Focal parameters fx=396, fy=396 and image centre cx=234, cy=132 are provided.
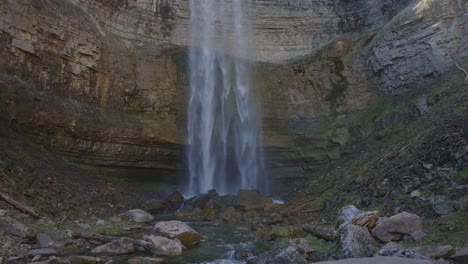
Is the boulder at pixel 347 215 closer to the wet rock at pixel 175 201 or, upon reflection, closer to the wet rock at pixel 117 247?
the wet rock at pixel 117 247

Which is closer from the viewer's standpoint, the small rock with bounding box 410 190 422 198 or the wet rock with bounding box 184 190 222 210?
the small rock with bounding box 410 190 422 198

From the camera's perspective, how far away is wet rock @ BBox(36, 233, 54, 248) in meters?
8.35

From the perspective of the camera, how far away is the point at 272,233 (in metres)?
10.3

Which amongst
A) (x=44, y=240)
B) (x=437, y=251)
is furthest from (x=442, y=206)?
(x=44, y=240)

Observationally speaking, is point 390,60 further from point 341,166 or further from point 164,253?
point 164,253

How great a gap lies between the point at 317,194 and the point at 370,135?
5.84 meters

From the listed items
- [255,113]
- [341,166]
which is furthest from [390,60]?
[255,113]

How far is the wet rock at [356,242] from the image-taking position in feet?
22.7

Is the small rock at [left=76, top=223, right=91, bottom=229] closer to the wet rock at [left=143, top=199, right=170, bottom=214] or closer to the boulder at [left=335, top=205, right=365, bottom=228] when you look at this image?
the wet rock at [left=143, top=199, right=170, bottom=214]

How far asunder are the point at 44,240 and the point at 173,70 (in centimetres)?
1610

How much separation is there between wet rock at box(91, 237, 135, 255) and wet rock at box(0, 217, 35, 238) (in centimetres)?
154

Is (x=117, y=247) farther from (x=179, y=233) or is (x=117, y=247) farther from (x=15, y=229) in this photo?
(x=15, y=229)

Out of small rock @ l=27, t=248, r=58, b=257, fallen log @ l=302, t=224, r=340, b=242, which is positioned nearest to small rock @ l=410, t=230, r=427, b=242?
fallen log @ l=302, t=224, r=340, b=242

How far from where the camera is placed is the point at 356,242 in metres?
7.07
